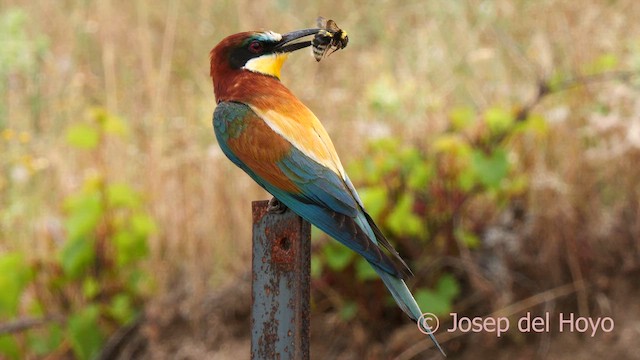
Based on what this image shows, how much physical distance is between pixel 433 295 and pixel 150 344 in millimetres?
1190

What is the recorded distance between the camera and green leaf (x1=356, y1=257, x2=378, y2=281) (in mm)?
3562

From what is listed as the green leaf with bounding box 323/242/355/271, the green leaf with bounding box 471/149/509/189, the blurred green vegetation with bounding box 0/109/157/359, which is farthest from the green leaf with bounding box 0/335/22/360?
the green leaf with bounding box 471/149/509/189

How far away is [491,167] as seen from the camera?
3.53 m

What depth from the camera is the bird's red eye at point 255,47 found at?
87.6 inches

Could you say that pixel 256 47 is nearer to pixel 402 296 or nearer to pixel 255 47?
pixel 255 47

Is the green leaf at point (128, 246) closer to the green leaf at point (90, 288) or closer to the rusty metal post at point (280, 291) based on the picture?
the green leaf at point (90, 288)

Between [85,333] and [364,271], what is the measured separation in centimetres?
120

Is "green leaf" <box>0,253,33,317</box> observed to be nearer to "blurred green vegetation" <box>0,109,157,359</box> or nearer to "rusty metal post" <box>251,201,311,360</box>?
"blurred green vegetation" <box>0,109,157,359</box>

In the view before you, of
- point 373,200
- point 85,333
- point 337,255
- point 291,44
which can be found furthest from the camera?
point 85,333

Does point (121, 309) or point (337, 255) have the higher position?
point (337, 255)

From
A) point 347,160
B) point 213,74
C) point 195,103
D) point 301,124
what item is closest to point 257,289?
point 301,124

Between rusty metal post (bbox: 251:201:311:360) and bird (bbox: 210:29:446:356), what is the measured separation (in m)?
0.11

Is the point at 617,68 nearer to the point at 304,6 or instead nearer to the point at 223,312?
the point at 223,312

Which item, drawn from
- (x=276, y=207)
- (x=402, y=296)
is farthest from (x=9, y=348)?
(x=402, y=296)
